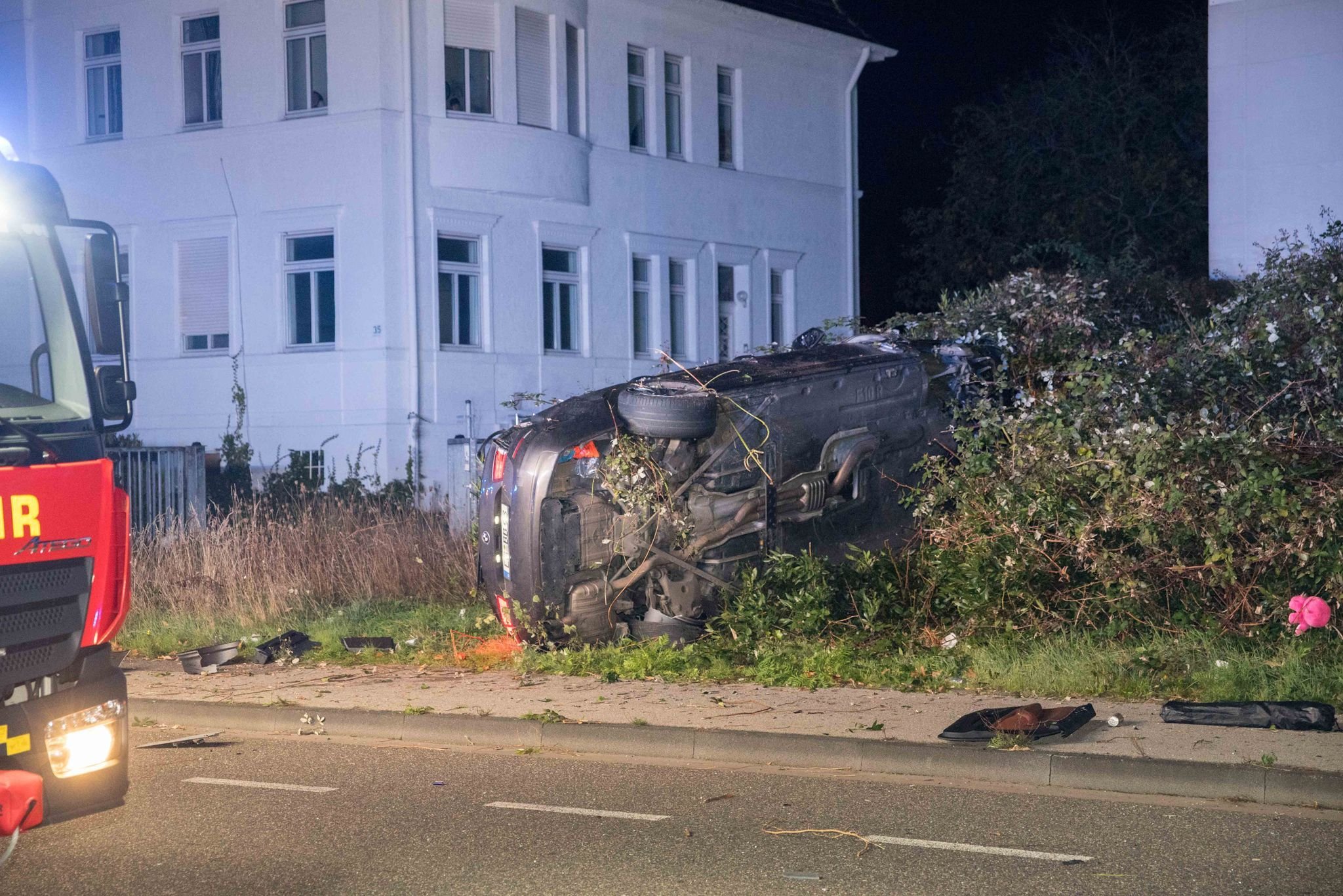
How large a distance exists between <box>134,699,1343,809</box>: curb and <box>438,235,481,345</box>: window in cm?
1214

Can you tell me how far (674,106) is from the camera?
2470 centimetres

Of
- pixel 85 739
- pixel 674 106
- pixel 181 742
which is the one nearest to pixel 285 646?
pixel 181 742

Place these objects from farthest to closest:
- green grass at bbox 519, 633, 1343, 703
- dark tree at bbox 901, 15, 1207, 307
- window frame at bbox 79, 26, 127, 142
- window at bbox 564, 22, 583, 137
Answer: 1. dark tree at bbox 901, 15, 1207, 307
2. window at bbox 564, 22, 583, 137
3. window frame at bbox 79, 26, 127, 142
4. green grass at bbox 519, 633, 1343, 703

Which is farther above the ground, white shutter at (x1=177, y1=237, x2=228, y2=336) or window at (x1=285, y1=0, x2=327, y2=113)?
window at (x1=285, y1=0, x2=327, y2=113)

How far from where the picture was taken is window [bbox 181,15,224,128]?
71.8 feet

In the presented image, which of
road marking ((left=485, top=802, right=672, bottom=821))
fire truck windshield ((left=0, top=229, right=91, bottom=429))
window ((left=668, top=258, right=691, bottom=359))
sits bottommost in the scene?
road marking ((left=485, top=802, right=672, bottom=821))

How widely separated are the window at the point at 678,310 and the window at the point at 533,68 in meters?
3.75

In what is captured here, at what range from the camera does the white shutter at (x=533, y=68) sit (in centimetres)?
2186

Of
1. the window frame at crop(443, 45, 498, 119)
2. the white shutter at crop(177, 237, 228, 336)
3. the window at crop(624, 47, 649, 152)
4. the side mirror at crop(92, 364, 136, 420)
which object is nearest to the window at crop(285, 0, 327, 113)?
the window frame at crop(443, 45, 498, 119)

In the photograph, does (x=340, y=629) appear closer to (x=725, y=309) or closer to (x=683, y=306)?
(x=683, y=306)

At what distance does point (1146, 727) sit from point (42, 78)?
20299 mm

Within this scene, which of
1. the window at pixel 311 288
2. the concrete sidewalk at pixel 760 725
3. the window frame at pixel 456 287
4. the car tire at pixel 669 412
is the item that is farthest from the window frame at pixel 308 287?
the car tire at pixel 669 412

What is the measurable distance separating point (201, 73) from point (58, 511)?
17.6 m

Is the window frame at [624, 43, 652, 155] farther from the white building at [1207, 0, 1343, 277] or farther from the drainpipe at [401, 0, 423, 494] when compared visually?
the white building at [1207, 0, 1343, 277]
